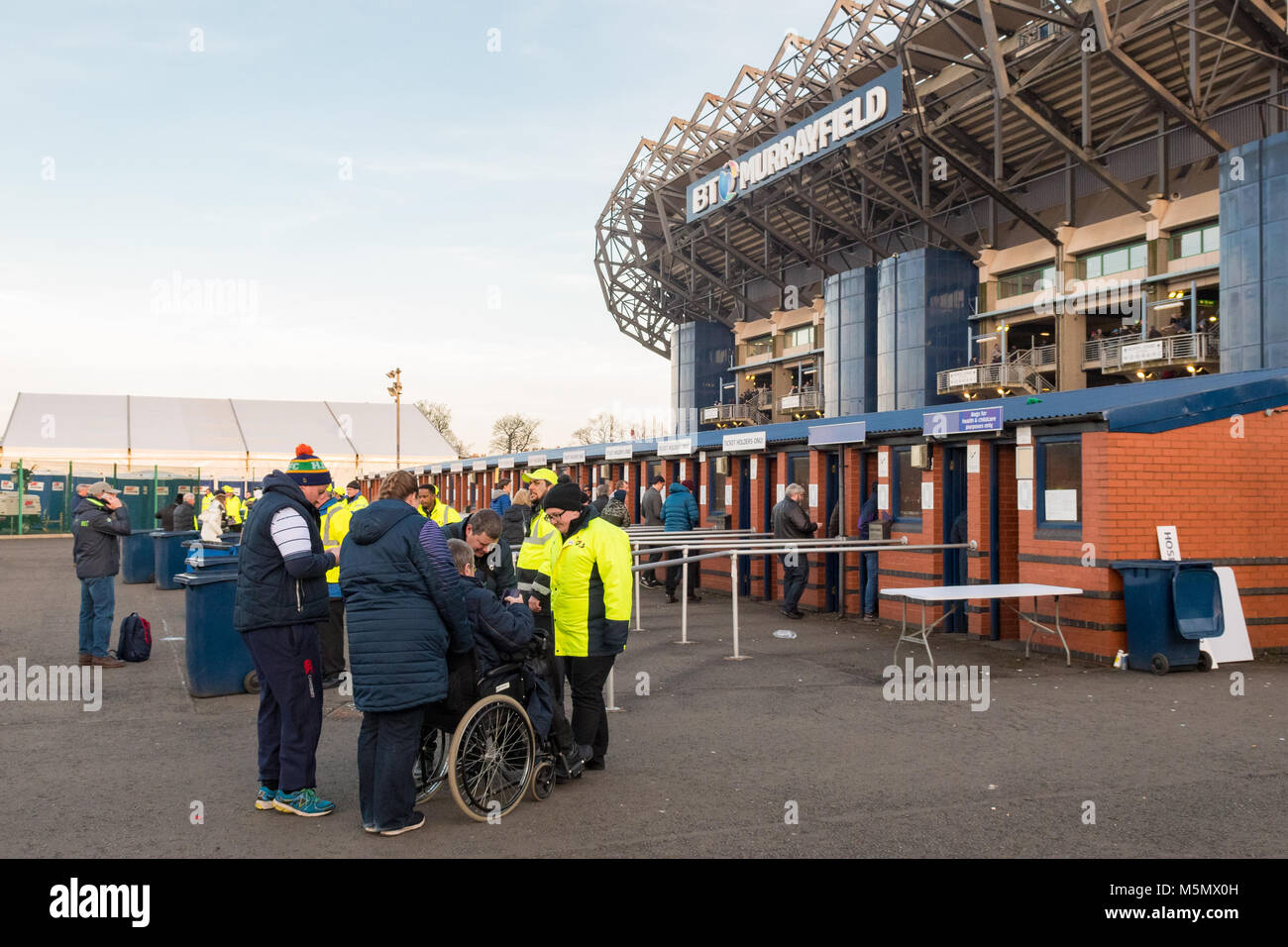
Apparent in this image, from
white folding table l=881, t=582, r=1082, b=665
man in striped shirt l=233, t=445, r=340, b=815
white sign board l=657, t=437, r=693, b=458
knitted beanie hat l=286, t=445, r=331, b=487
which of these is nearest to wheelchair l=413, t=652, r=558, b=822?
man in striped shirt l=233, t=445, r=340, b=815

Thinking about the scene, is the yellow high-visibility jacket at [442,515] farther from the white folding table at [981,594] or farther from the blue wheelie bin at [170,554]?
the blue wheelie bin at [170,554]

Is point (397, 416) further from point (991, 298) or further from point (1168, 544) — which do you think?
point (1168, 544)

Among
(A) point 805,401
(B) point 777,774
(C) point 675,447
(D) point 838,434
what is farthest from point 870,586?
(A) point 805,401

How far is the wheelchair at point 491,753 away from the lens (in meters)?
5.16

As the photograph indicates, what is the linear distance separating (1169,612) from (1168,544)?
0.88m

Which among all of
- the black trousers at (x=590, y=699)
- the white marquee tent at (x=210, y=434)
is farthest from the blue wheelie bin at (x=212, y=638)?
the white marquee tent at (x=210, y=434)

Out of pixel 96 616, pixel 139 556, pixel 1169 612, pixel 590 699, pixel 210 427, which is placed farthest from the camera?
pixel 210 427

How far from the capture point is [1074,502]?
10664mm

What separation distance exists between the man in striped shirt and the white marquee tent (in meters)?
54.8

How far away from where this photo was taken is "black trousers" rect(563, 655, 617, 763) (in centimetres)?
595

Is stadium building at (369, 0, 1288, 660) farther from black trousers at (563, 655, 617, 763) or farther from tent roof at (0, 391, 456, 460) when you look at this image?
tent roof at (0, 391, 456, 460)

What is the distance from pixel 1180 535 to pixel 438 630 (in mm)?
8657

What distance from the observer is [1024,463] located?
1124 cm
